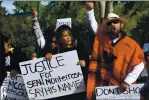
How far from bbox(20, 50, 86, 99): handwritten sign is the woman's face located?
0.68 feet

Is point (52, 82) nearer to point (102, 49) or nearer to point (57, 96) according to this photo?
point (57, 96)

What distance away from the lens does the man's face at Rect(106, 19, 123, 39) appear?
6474 mm

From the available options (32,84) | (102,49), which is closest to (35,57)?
(32,84)

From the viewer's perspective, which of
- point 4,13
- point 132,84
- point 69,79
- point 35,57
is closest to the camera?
point 132,84

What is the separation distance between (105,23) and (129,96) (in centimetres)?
107

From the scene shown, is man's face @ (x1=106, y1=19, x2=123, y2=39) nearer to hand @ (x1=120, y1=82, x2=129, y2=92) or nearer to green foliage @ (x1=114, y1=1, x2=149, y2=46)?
green foliage @ (x1=114, y1=1, x2=149, y2=46)

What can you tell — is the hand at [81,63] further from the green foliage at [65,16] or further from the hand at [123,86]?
the hand at [123,86]

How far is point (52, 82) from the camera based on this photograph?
691 cm

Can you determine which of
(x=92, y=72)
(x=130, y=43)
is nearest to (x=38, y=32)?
(x=92, y=72)

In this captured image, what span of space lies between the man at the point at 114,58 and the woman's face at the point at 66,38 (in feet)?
1.19

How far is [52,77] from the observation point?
6906mm

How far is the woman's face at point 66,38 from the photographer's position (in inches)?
259

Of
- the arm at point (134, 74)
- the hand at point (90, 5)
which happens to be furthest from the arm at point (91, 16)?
the arm at point (134, 74)

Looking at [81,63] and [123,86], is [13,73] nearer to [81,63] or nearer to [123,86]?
[81,63]
